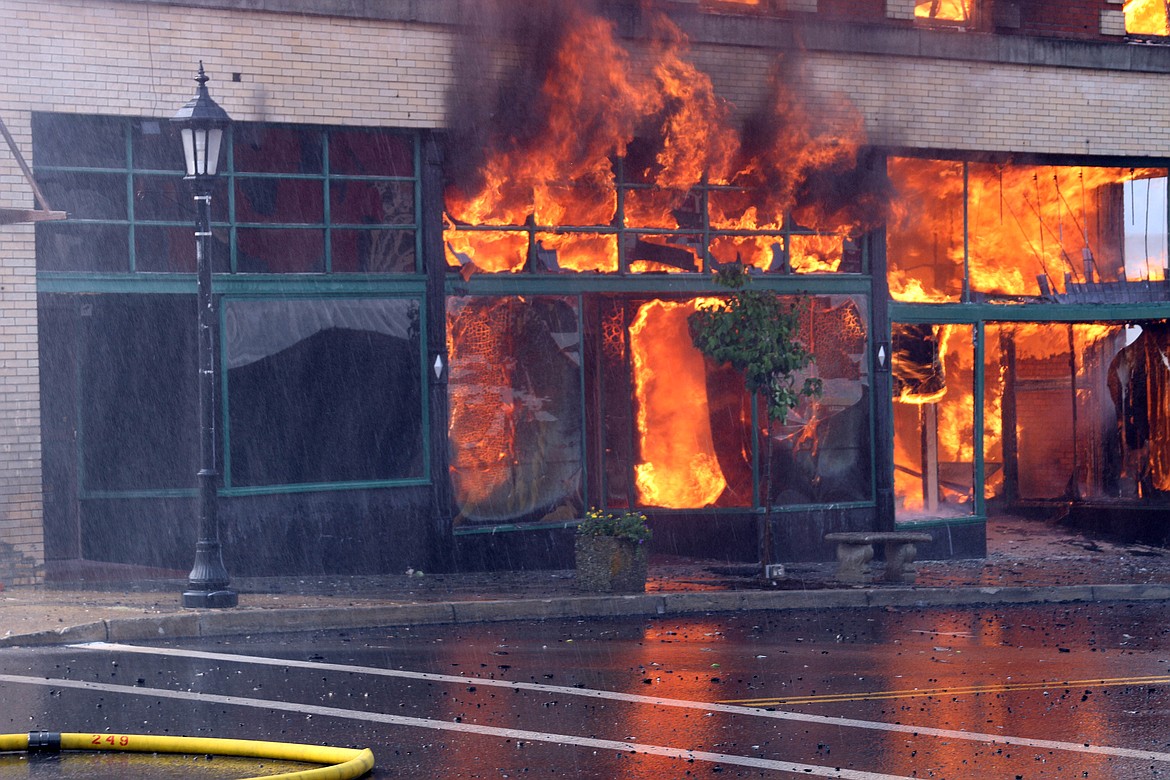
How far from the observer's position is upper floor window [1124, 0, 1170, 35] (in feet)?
63.1

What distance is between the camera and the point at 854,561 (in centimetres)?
1570

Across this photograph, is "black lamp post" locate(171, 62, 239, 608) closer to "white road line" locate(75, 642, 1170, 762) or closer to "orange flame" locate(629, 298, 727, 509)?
"white road line" locate(75, 642, 1170, 762)

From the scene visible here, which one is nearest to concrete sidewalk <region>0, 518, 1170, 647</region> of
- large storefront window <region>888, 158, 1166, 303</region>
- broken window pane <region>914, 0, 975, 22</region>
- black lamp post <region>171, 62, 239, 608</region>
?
black lamp post <region>171, 62, 239, 608</region>

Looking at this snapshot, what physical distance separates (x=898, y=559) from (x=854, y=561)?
18.4 inches

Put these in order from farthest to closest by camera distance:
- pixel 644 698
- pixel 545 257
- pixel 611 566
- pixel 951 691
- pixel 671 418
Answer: pixel 671 418, pixel 545 257, pixel 611 566, pixel 951 691, pixel 644 698

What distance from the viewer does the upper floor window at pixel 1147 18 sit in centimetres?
1922

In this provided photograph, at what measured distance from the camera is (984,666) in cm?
1086

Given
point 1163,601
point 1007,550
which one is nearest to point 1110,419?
point 1007,550

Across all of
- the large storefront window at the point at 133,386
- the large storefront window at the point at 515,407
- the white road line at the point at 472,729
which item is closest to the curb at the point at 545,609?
the white road line at the point at 472,729

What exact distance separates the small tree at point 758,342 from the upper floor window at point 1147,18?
6.81 meters

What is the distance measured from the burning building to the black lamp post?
61.5 inches

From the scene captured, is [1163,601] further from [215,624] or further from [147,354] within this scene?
[147,354]

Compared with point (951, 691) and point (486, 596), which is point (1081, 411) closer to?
point (486, 596)

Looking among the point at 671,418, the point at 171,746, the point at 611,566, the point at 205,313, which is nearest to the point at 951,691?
the point at 171,746
